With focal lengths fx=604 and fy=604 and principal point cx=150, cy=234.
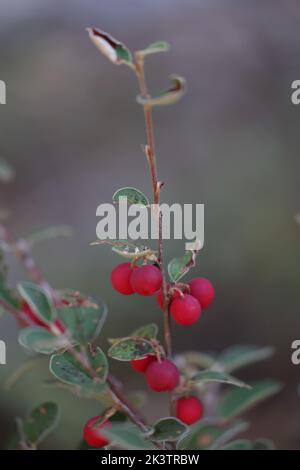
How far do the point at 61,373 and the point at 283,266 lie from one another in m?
1.66

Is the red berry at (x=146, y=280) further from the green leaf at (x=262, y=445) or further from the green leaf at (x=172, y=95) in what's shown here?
the green leaf at (x=262, y=445)

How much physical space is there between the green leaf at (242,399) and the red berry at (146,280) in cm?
47

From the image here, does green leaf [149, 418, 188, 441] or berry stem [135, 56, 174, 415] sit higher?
berry stem [135, 56, 174, 415]

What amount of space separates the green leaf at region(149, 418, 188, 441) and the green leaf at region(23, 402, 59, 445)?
23 cm

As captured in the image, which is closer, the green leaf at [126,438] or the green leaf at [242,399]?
the green leaf at [126,438]

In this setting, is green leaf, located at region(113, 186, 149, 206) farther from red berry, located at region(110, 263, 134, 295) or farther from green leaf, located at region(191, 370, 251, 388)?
green leaf, located at region(191, 370, 251, 388)

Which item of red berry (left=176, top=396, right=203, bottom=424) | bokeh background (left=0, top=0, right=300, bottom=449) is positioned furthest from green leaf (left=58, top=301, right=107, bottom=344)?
bokeh background (left=0, top=0, right=300, bottom=449)

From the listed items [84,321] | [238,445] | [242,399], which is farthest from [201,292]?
[242,399]

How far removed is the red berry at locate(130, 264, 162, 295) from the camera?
30.6 inches

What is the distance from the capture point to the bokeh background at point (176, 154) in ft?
7.23

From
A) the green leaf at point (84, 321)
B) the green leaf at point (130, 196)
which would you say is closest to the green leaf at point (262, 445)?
the green leaf at point (84, 321)

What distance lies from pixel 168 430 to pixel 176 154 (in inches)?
86.2

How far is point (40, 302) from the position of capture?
0.84m

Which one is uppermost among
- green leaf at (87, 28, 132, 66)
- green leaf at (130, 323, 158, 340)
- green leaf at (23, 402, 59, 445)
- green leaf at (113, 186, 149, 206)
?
green leaf at (87, 28, 132, 66)
